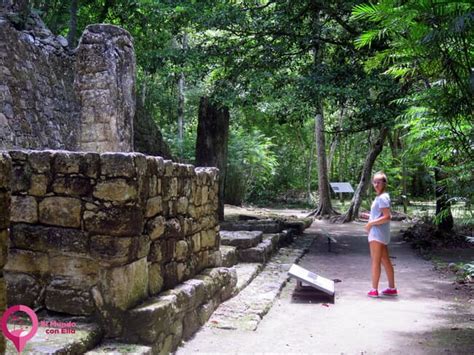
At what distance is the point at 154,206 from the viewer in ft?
14.2

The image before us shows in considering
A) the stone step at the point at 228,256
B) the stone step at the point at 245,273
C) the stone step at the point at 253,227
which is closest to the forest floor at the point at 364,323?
the stone step at the point at 245,273

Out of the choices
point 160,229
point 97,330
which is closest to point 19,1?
point 160,229

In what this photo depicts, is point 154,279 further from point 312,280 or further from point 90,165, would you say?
point 312,280

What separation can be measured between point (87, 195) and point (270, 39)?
9.75 metres

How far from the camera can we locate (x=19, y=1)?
10.8 meters

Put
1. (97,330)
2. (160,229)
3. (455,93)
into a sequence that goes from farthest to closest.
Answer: (455,93), (160,229), (97,330)

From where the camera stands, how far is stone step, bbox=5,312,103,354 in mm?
2979

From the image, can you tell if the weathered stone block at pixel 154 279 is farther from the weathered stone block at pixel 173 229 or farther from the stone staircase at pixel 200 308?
the weathered stone block at pixel 173 229

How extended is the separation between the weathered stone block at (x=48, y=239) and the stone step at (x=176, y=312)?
64 centimetres

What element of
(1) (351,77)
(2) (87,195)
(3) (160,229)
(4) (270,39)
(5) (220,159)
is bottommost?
(3) (160,229)

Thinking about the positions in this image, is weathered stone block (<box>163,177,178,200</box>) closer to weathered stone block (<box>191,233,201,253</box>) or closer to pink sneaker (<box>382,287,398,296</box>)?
weathered stone block (<box>191,233,201,253</box>)

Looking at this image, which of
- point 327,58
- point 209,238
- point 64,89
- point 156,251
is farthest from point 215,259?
point 327,58

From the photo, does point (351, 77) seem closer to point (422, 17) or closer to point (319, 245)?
point (319, 245)

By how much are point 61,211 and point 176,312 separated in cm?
129
